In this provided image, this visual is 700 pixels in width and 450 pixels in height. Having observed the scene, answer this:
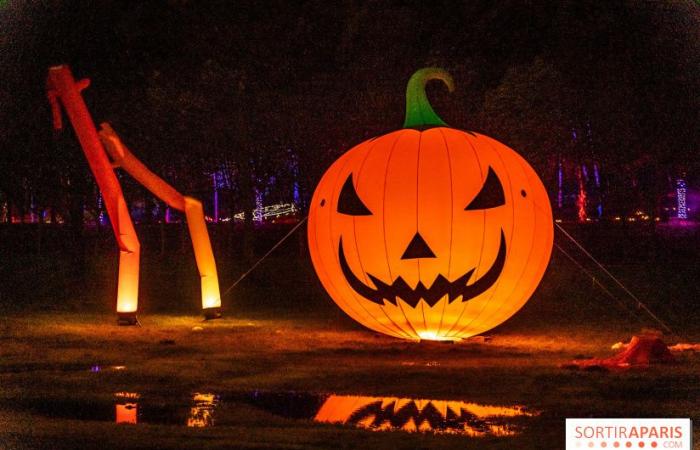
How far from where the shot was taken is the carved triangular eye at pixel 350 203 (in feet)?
43.7

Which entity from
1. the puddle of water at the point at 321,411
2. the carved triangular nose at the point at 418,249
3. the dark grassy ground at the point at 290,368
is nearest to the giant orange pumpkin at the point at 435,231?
the carved triangular nose at the point at 418,249

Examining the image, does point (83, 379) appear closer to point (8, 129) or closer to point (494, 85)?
point (8, 129)

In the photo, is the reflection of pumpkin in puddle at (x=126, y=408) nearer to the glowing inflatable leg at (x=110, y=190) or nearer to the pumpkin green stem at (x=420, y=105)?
the pumpkin green stem at (x=420, y=105)

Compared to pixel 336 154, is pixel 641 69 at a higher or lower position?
higher

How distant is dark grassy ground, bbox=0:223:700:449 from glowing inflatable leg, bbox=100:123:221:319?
0.56 metres

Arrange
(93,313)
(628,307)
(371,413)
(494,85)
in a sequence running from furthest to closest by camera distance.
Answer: (494,85)
(628,307)
(93,313)
(371,413)

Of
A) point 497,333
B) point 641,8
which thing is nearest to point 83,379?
point 497,333

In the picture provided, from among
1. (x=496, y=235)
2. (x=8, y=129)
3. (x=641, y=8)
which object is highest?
(x=641, y=8)

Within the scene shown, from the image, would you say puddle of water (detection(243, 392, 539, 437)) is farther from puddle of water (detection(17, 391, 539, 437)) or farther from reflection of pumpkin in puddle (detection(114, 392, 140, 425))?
reflection of pumpkin in puddle (detection(114, 392, 140, 425))

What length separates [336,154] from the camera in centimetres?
3125

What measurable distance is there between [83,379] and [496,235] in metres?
5.25

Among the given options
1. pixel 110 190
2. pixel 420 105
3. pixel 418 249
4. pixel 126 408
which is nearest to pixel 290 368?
pixel 418 249

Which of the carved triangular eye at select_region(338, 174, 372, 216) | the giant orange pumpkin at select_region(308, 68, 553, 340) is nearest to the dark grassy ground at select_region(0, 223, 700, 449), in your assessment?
the giant orange pumpkin at select_region(308, 68, 553, 340)

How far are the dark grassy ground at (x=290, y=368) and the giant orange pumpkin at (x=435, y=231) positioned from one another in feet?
2.03
